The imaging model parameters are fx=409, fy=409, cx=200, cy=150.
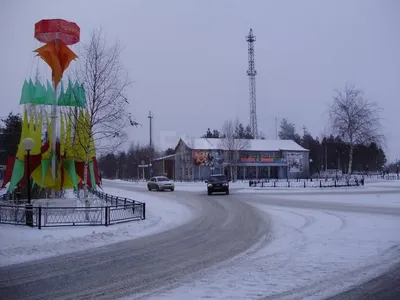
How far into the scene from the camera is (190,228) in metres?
15.9

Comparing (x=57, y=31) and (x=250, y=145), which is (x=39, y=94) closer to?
(x=57, y=31)

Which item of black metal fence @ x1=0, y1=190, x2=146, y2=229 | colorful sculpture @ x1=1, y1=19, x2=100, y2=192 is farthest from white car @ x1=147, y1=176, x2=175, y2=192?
black metal fence @ x1=0, y1=190, x2=146, y2=229

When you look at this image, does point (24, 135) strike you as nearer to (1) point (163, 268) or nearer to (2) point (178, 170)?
(1) point (163, 268)

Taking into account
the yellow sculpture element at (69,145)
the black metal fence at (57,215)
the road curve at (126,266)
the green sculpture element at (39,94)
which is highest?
the green sculpture element at (39,94)

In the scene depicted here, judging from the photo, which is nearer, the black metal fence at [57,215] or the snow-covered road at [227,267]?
the snow-covered road at [227,267]

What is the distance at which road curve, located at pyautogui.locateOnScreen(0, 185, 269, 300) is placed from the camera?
7.20 meters

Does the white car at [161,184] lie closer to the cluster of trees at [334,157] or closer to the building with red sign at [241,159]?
the building with red sign at [241,159]

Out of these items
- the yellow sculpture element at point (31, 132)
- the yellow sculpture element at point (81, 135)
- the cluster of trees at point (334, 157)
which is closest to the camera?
the yellow sculpture element at point (81, 135)

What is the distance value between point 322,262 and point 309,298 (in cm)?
286

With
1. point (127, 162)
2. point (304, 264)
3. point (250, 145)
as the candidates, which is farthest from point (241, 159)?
point (304, 264)

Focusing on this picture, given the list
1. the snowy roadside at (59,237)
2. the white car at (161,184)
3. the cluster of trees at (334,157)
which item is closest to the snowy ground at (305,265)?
the snowy roadside at (59,237)

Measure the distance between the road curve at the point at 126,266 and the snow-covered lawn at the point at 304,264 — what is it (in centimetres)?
Result: 69

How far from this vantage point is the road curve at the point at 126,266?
7203mm

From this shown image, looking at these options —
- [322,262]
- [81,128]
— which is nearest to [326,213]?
[322,262]
